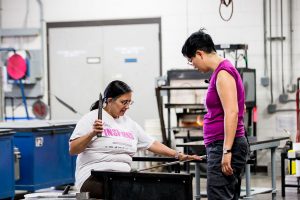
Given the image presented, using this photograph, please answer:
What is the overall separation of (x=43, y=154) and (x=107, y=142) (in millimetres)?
2783

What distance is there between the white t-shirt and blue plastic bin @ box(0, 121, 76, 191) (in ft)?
8.45

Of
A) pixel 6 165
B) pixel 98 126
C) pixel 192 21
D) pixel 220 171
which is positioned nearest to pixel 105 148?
pixel 98 126

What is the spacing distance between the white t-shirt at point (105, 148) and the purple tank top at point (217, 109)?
0.69 meters

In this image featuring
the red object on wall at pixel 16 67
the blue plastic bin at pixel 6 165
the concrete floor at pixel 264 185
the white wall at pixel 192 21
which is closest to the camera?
the blue plastic bin at pixel 6 165

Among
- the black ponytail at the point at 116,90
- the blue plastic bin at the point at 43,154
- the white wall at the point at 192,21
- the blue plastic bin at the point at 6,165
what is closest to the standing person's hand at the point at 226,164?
the black ponytail at the point at 116,90

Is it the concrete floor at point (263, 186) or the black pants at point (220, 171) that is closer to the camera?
the black pants at point (220, 171)

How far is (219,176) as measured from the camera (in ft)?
11.3

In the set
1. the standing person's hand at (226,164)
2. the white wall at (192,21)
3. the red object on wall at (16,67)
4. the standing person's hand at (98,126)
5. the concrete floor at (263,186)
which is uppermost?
the white wall at (192,21)

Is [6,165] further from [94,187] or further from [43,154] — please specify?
[94,187]

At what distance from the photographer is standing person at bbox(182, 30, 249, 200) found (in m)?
3.40

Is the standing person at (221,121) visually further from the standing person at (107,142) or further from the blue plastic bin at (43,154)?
the blue plastic bin at (43,154)

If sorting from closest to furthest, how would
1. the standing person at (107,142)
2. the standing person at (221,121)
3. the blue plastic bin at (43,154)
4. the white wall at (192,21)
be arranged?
1. the standing person at (221,121)
2. the standing person at (107,142)
3. the blue plastic bin at (43,154)
4. the white wall at (192,21)

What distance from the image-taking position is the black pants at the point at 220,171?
3.46 metres

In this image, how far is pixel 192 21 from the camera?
28.9 ft
